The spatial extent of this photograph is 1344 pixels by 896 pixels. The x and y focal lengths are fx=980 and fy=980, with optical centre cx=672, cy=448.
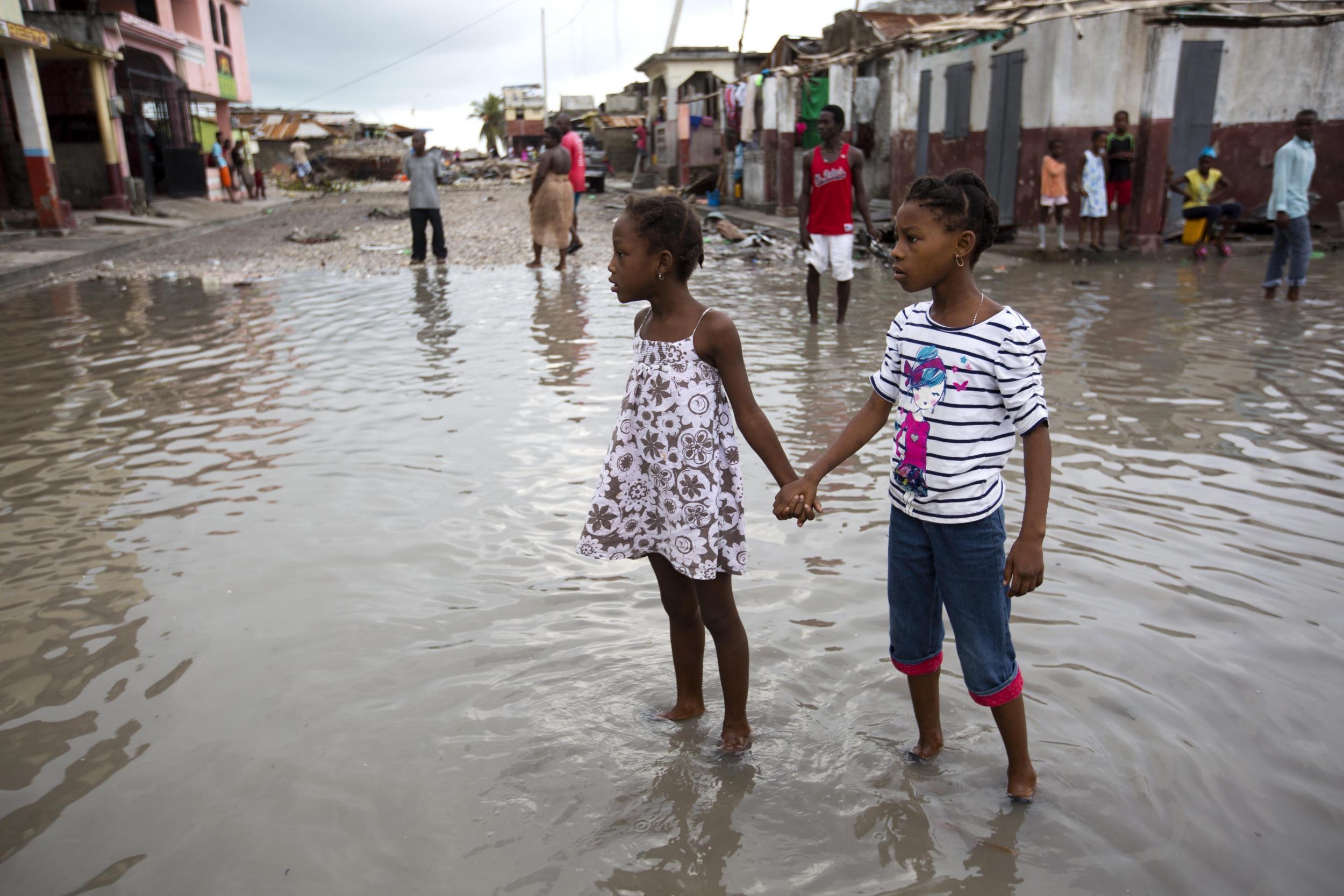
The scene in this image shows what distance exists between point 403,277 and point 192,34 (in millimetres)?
27701

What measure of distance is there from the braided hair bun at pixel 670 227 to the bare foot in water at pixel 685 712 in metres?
1.30

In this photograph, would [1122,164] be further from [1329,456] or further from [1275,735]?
[1275,735]

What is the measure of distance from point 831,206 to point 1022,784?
21.6 ft

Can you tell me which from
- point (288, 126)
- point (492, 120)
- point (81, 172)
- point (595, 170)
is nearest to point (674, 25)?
point (595, 170)

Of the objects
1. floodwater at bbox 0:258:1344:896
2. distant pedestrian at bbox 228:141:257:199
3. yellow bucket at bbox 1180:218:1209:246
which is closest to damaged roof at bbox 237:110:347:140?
distant pedestrian at bbox 228:141:257:199

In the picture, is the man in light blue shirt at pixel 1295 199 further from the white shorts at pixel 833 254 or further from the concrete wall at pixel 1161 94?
the concrete wall at pixel 1161 94

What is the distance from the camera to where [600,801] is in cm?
268

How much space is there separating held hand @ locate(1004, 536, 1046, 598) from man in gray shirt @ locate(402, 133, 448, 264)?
39.4 feet

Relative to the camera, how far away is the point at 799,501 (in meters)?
2.58

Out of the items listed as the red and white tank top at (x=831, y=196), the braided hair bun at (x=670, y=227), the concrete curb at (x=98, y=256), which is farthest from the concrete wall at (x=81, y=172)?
the braided hair bun at (x=670, y=227)

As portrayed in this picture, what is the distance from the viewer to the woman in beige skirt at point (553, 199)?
12875 mm

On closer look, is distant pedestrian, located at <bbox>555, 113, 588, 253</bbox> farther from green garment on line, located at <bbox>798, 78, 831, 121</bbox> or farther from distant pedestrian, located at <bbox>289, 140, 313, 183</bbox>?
distant pedestrian, located at <bbox>289, 140, 313, 183</bbox>

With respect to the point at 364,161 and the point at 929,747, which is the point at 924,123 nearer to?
the point at 929,747

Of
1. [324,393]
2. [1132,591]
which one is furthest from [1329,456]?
[324,393]
